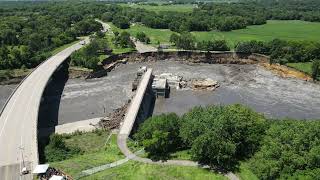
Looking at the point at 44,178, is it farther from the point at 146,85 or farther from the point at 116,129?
the point at 146,85

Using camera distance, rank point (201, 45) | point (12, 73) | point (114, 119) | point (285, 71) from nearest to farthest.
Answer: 1. point (114, 119)
2. point (12, 73)
3. point (285, 71)
4. point (201, 45)

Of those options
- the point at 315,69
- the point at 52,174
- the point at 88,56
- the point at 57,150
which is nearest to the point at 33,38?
the point at 88,56

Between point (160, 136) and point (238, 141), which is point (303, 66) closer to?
point (238, 141)

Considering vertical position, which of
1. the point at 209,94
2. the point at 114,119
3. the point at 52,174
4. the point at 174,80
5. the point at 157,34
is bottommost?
the point at 209,94

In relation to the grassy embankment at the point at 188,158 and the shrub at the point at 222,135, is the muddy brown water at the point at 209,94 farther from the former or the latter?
the shrub at the point at 222,135

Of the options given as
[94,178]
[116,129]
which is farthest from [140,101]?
[94,178]

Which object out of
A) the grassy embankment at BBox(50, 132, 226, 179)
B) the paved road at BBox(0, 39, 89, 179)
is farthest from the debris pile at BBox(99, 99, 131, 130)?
the grassy embankment at BBox(50, 132, 226, 179)
